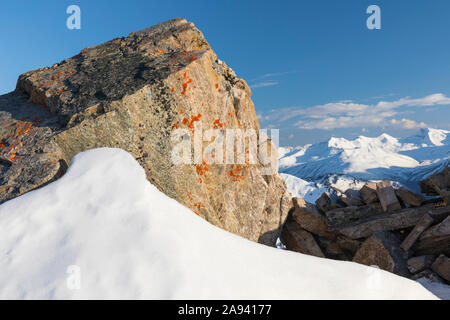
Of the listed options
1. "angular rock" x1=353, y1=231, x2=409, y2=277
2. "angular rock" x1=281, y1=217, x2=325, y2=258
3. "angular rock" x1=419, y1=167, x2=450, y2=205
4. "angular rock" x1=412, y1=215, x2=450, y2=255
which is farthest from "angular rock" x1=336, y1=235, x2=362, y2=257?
"angular rock" x1=419, y1=167, x2=450, y2=205

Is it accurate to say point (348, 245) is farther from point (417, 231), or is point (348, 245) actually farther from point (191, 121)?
point (191, 121)

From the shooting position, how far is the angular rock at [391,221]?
13.2 m

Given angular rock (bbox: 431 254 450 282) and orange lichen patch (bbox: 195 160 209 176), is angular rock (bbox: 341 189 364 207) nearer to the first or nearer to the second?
angular rock (bbox: 431 254 450 282)

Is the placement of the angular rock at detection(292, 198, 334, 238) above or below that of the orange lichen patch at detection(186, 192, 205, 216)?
below

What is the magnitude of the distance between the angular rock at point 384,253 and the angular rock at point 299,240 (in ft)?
7.48

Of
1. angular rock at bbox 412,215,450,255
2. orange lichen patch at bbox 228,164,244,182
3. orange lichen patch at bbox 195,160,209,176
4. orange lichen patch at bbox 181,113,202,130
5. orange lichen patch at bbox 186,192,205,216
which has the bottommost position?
angular rock at bbox 412,215,450,255

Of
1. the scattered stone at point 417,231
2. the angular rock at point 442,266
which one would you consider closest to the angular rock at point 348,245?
the scattered stone at point 417,231

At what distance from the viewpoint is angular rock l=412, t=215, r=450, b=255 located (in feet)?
40.3

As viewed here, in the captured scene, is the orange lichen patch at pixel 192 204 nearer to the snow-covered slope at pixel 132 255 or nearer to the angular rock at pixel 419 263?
the snow-covered slope at pixel 132 255

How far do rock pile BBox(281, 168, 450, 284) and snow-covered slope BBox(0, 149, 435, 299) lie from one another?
7597 mm

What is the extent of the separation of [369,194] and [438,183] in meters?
3.21

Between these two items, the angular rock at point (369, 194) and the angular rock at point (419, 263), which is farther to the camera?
the angular rock at point (369, 194)

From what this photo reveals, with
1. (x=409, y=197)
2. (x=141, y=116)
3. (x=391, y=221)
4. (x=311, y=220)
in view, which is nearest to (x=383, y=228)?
(x=391, y=221)

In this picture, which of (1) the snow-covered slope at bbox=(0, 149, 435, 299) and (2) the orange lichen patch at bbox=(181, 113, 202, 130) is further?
(2) the orange lichen patch at bbox=(181, 113, 202, 130)
